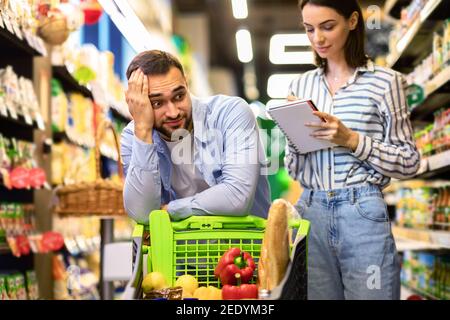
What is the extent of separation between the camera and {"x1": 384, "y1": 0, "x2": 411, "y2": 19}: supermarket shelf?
5815 millimetres

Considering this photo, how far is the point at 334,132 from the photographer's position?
2.50 m

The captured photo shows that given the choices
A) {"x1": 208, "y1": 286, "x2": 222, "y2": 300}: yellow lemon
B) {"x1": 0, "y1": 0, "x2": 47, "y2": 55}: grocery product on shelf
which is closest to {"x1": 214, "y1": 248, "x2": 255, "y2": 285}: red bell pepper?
{"x1": 208, "y1": 286, "x2": 222, "y2": 300}: yellow lemon

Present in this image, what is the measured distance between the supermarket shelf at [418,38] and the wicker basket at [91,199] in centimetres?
188

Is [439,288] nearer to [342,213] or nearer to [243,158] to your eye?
[342,213]

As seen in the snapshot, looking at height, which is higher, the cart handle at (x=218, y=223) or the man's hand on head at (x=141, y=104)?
the man's hand on head at (x=141, y=104)

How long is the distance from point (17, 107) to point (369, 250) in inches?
92.7

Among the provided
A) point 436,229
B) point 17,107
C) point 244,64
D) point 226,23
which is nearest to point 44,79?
point 17,107

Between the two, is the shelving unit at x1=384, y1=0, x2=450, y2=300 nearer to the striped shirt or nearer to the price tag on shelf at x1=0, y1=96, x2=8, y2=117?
the striped shirt

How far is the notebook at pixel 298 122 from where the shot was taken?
250 cm

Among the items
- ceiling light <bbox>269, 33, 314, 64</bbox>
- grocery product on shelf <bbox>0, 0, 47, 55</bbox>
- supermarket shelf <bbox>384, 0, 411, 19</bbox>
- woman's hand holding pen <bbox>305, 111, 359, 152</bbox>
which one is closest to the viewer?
woman's hand holding pen <bbox>305, 111, 359, 152</bbox>

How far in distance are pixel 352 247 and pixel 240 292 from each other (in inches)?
27.6

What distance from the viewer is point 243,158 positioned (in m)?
2.42

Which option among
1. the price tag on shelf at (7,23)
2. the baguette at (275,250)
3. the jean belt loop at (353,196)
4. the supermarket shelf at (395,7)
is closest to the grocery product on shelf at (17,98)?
the price tag on shelf at (7,23)

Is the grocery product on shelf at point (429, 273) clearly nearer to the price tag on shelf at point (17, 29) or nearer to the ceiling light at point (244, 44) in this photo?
the price tag on shelf at point (17, 29)
